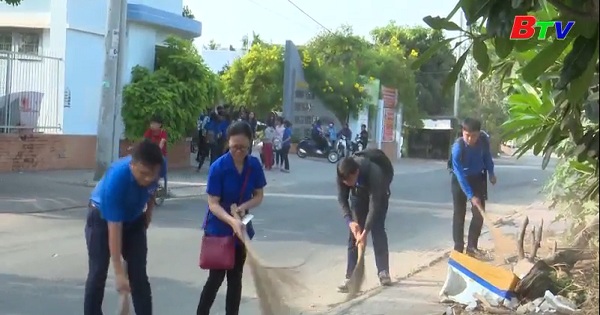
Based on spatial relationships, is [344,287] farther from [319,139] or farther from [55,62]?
[319,139]

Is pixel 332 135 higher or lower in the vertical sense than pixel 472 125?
lower

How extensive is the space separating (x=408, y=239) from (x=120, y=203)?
7799 mm

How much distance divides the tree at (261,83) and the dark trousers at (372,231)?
29612 mm

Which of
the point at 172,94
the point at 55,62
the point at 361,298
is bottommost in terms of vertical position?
the point at 361,298

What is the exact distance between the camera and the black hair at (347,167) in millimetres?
7875

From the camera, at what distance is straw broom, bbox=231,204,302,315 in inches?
239

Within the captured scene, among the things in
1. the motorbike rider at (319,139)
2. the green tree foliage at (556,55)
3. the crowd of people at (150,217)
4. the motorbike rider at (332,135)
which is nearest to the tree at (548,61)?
the green tree foliage at (556,55)

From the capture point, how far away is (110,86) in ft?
57.1

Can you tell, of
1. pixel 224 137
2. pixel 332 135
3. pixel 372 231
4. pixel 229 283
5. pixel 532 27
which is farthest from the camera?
pixel 332 135

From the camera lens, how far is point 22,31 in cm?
2214

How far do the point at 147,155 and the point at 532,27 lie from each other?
257 cm

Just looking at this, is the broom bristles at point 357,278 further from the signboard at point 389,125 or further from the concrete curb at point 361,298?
the signboard at point 389,125

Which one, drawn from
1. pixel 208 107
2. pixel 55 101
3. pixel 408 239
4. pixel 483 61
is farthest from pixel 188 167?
pixel 483 61

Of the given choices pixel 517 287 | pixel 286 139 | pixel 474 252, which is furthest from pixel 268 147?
pixel 517 287
